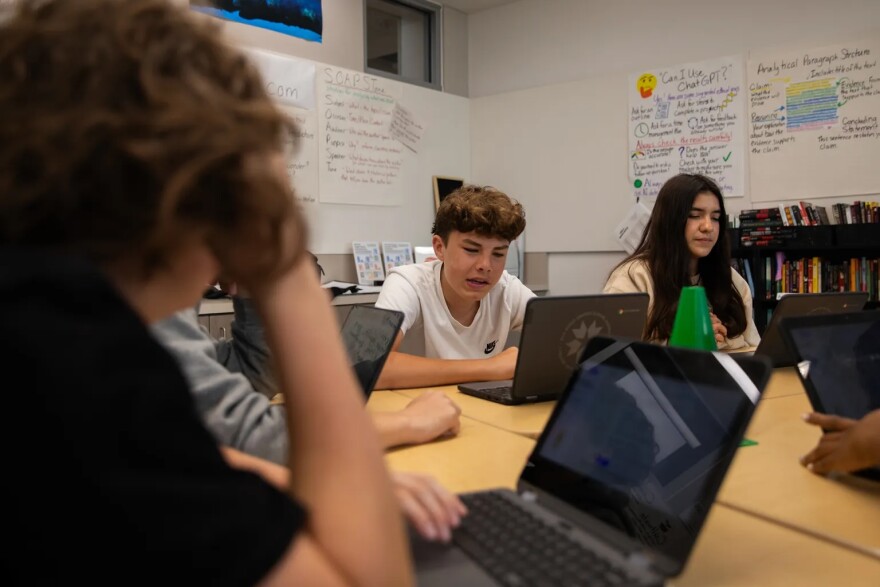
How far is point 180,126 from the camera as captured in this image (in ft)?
1.32

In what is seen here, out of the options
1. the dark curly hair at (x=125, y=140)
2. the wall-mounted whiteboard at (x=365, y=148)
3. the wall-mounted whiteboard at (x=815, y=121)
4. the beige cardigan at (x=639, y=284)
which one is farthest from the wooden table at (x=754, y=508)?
the wall-mounted whiteboard at (x=815, y=121)

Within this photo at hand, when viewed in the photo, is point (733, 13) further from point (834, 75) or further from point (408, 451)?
point (408, 451)

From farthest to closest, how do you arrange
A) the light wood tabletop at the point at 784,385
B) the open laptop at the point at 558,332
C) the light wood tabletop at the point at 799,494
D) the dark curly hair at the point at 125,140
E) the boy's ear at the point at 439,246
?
1. the boy's ear at the point at 439,246
2. the light wood tabletop at the point at 784,385
3. the open laptop at the point at 558,332
4. the light wood tabletop at the point at 799,494
5. the dark curly hair at the point at 125,140

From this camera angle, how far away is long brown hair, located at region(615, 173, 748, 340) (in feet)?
7.72

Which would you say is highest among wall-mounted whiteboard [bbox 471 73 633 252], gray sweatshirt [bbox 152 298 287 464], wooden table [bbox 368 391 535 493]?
wall-mounted whiteboard [bbox 471 73 633 252]

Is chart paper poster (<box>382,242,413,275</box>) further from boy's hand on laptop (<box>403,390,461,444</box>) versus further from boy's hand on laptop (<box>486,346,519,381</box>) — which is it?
boy's hand on laptop (<box>403,390,461,444</box>)

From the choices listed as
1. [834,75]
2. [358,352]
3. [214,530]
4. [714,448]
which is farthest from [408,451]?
[834,75]

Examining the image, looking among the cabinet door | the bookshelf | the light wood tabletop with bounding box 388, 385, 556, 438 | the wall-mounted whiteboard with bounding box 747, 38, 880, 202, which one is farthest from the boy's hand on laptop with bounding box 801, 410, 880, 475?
the wall-mounted whiteboard with bounding box 747, 38, 880, 202

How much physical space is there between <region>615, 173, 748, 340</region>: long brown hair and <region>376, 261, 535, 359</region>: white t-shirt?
52cm

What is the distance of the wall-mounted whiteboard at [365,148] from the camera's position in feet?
12.3

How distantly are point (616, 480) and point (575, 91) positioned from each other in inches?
156

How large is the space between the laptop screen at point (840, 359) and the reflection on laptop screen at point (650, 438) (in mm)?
340

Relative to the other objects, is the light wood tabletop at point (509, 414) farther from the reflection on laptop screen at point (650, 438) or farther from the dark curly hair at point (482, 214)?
the dark curly hair at point (482, 214)

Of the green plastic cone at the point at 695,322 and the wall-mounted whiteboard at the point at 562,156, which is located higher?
the wall-mounted whiteboard at the point at 562,156
